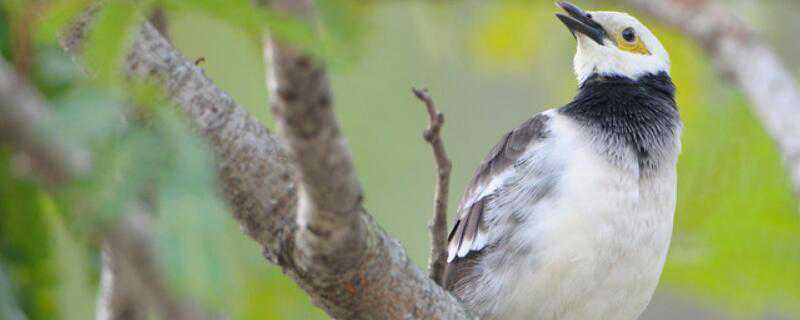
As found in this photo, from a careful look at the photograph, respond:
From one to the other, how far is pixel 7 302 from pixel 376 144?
5001mm

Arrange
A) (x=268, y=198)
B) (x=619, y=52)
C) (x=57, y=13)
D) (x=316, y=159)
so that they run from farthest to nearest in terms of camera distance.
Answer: (x=619, y=52), (x=268, y=198), (x=316, y=159), (x=57, y=13)

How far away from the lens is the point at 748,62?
472 cm

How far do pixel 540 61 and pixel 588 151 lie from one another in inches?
110

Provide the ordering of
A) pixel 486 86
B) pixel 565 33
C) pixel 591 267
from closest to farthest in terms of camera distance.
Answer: pixel 591 267 < pixel 565 33 < pixel 486 86

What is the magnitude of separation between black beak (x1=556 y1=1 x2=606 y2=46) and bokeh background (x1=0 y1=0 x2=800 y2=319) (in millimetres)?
564

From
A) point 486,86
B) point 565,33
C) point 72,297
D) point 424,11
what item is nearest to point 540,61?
point 565,33

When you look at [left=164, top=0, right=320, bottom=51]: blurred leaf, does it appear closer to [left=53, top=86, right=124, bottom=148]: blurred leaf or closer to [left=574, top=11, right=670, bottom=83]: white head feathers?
[left=53, top=86, right=124, bottom=148]: blurred leaf

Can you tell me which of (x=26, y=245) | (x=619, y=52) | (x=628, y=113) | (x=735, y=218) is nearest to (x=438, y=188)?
(x=26, y=245)

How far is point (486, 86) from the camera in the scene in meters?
10.7

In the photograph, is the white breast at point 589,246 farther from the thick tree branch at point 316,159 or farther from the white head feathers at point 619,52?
the thick tree branch at point 316,159

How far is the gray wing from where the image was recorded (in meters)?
4.07

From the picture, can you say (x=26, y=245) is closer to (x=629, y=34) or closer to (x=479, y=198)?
(x=479, y=198)

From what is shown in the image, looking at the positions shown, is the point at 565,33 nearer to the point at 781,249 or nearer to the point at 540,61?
the point at 540,61

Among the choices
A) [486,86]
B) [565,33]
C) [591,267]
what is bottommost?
[591,267]
